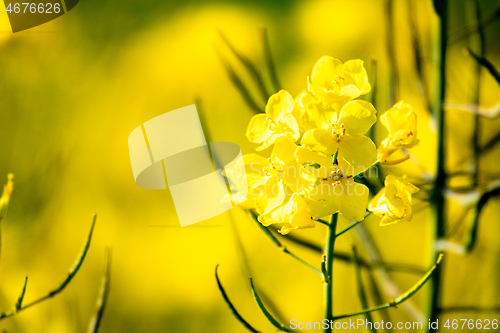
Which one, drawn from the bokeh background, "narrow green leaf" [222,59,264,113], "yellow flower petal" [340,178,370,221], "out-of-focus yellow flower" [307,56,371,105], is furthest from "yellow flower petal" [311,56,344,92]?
the bokeh background

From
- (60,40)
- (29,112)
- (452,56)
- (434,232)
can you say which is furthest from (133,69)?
Answer: (434,232)

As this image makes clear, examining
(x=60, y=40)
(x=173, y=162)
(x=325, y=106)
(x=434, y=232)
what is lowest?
(x=434, y=232)

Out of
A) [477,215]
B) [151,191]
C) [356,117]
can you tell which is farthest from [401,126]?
[151,191]

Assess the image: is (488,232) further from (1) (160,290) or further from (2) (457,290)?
(1) (160,290)

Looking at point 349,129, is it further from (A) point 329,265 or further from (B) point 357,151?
(A) point 329,265

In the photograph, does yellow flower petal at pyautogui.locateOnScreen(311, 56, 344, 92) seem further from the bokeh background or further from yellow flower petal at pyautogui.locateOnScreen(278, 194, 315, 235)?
the bokeh background
